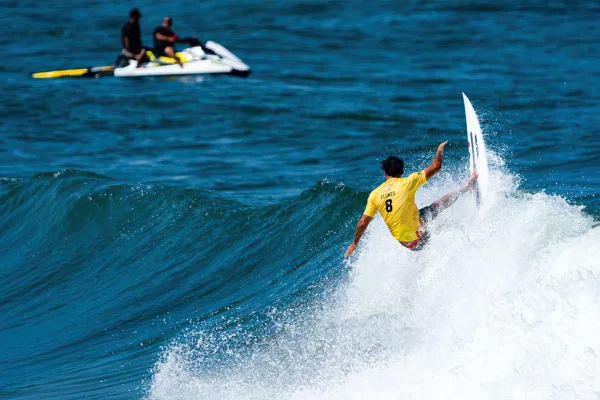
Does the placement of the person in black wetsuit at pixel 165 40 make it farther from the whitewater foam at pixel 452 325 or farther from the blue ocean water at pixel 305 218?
the whitewater foam at pixel 452 325

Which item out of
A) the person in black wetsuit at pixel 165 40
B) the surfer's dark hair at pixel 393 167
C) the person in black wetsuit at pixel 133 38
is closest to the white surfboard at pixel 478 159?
the surfer's dark hair at pixel 393 167

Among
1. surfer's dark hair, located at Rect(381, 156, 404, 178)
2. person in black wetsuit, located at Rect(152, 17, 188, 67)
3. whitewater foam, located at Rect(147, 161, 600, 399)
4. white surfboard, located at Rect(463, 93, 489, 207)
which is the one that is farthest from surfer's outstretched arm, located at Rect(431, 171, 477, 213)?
person in black wetsuit, located at Rect(152, 17, 188, 67)

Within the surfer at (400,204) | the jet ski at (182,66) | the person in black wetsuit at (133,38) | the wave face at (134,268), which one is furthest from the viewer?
the jet ski at (182,66)

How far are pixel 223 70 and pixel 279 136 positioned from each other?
5.48 m

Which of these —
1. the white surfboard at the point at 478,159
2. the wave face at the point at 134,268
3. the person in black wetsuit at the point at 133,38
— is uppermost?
the white surfboard at the point at 478,159

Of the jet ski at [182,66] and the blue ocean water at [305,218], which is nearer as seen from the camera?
the blue ocean water at [305,218]

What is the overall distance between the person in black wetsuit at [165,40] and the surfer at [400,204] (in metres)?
16.7

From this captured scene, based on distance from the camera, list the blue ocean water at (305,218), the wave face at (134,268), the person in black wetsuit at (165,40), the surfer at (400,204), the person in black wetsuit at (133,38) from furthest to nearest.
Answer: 1. the person in black wetsuit at (133,38)
2. the person in black wetsuit at (165,40)
3. the wave face at (134,268)
4. the surfer at (400,204)
5. the blue ocean water at (305,218)

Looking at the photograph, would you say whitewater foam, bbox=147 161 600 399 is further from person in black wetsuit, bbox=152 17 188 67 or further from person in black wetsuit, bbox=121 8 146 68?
person in black wetsuit, bbox=121 8 146 68

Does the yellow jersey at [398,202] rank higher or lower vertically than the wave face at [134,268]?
higher

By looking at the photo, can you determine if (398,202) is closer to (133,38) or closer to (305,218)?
(305,218)

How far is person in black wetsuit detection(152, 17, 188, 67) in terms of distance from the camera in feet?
81.4

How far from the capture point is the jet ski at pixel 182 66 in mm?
26141

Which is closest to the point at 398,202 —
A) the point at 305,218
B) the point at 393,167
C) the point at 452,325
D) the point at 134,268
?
the point at 393,167
